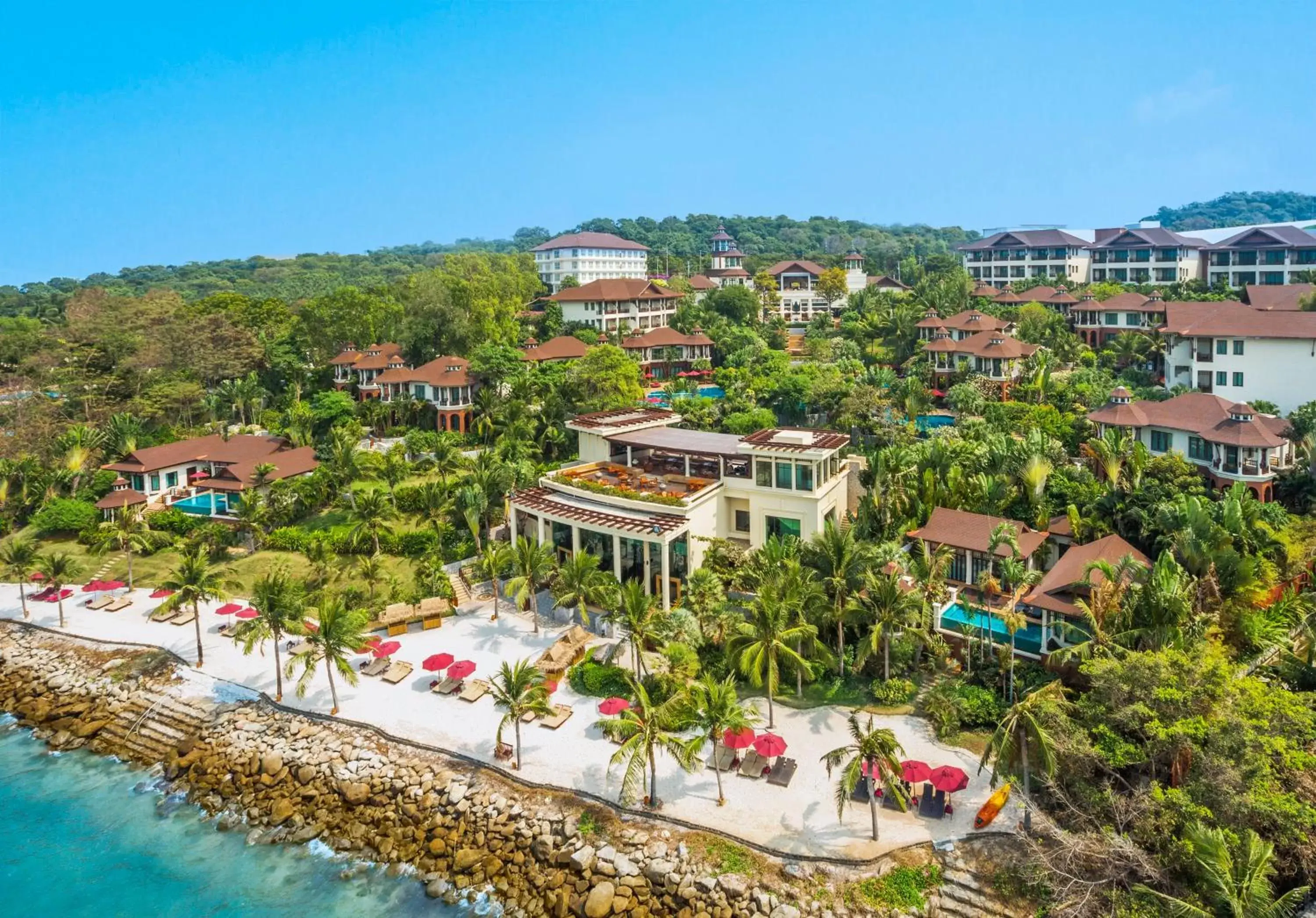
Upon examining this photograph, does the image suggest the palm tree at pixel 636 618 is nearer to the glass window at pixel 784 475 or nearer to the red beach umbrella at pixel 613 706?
the red beach umbrella at pixel 613 706

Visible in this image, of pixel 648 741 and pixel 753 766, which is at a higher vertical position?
pixel 648 741

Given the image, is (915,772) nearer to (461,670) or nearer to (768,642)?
(768,642)

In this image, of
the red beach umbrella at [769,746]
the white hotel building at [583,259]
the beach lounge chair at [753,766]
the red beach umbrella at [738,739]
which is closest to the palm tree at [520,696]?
the red beach umbrella at [738,739]

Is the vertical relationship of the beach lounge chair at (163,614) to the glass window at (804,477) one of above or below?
below

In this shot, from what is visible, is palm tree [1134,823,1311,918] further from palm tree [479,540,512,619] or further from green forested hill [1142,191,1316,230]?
green forested hill [1142,191,1316,230]

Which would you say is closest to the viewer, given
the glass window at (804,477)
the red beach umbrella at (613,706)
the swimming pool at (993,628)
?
the red beach umbrella at (613,706)

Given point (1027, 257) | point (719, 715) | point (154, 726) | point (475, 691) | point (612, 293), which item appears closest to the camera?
point (719, 715)

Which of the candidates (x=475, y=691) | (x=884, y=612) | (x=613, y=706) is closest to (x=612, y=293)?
(x=475, y=691)
